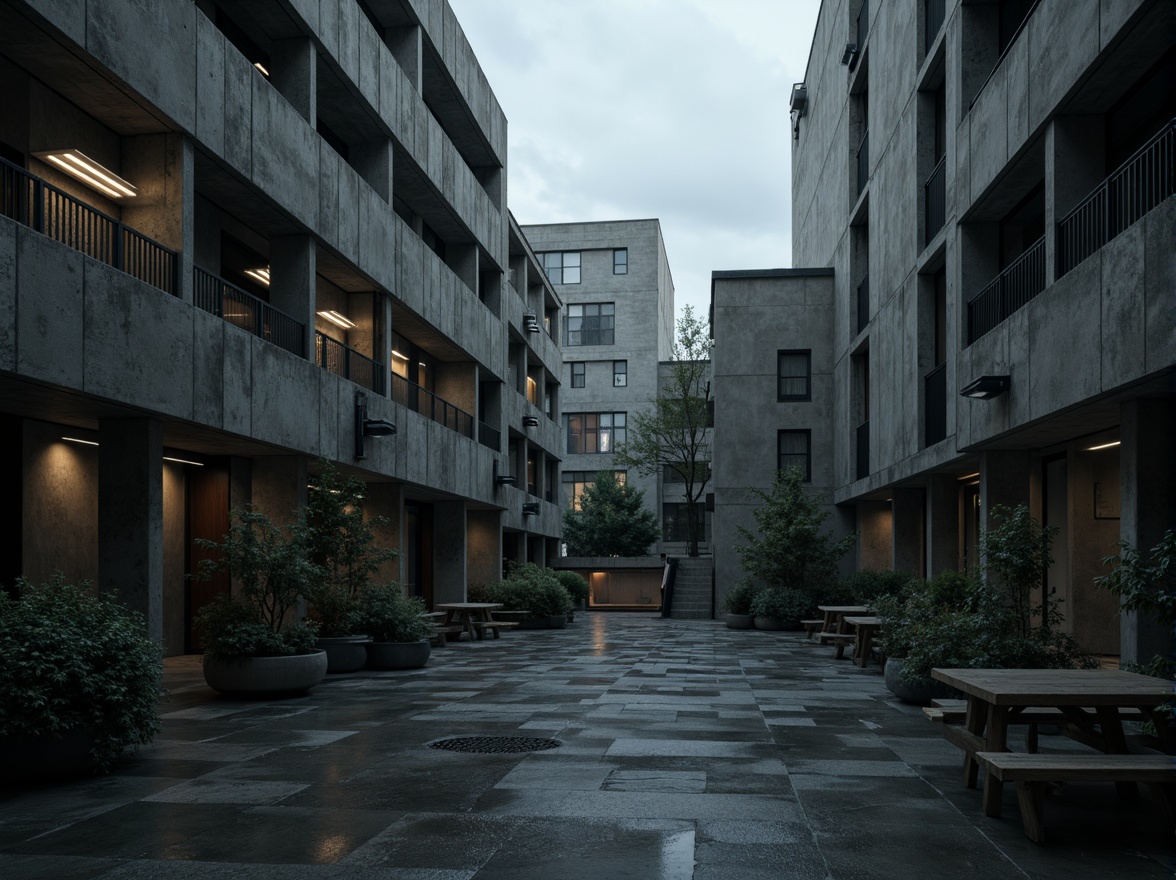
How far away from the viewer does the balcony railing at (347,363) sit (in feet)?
67.4

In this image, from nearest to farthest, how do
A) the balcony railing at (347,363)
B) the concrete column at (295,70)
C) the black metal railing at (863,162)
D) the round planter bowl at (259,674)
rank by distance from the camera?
the round planter bowl at (259,674)
the concrete column at (295,70)
the balcony railing at (347,363)
the black metal railing at (863,162)

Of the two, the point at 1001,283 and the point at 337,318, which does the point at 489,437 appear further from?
the point at 1001,283

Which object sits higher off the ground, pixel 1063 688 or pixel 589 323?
pixel 589 323

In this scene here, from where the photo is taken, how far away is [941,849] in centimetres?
605

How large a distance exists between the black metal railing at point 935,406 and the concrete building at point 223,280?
10777mm

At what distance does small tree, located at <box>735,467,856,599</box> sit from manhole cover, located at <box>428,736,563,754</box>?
63.8ft

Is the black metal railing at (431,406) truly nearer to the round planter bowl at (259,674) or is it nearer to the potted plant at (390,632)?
the potted plant at (390,632)

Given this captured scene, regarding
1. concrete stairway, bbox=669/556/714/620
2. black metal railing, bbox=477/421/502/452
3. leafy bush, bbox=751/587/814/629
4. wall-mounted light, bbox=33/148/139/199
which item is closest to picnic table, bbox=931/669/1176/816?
wall-mounted light, bbox=33/148/139/199

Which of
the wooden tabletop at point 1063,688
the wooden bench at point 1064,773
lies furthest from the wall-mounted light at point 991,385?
the wooden bench at point 1064,773

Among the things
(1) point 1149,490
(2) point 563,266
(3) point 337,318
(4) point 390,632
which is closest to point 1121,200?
(1) point 1149,490

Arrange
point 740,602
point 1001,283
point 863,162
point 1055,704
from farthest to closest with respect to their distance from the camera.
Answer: point 740,602 → point 863,162 → point 1001,283 → point 1055,704

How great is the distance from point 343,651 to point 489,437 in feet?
56.1

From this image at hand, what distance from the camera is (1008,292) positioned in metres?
16.3

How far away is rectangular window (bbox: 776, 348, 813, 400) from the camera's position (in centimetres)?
3406
